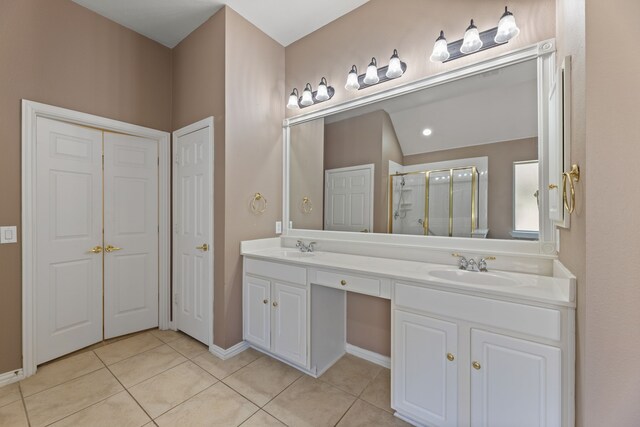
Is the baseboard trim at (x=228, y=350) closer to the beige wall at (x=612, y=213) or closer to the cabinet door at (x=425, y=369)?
the cabinet door at (x=425, y=369)

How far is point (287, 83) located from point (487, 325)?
8.45 feet

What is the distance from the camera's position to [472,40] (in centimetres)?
161

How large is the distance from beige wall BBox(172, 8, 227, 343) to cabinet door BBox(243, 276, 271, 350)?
20 centimetres

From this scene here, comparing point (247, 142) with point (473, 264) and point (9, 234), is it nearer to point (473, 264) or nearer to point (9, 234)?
point (9, 234)

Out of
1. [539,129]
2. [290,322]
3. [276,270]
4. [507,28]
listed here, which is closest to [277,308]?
[290,322]

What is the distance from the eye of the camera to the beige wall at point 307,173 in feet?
8.19

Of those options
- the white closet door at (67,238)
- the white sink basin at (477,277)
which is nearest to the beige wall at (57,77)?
the white closet door at (67,238)

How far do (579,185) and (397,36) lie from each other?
1.61 m

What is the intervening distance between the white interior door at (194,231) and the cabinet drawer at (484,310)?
1661 mm

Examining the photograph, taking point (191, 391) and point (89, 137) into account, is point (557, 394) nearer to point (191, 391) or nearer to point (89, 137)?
point (191, 391)

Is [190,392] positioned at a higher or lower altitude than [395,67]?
lower

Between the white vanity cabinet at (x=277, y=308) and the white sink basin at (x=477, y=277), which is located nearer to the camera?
the white sink basin at (x=477, y=277)

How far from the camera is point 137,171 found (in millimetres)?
2609

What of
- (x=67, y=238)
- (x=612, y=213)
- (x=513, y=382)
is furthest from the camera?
(x=67, y=238)
